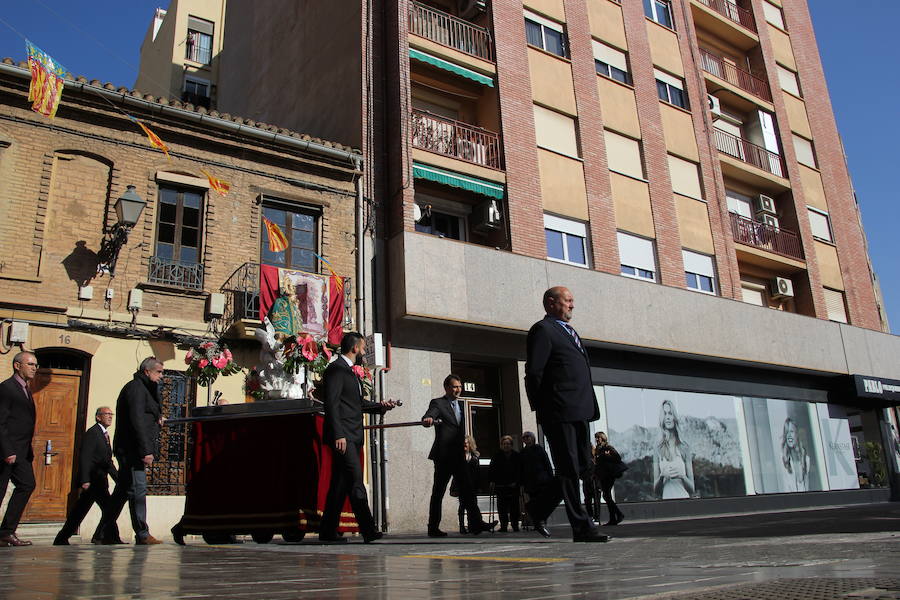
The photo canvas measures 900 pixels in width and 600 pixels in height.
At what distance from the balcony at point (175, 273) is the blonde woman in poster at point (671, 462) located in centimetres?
1132

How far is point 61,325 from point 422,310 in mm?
6525

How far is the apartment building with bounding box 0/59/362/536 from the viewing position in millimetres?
13125

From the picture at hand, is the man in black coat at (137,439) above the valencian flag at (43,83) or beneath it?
beneath

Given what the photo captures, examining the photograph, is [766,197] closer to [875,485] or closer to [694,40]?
[694,40]

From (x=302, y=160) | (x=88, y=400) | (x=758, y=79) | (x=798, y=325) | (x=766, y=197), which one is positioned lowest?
(x=88, y=400)

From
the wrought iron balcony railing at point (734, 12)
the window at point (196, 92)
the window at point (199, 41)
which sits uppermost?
the window at point (199, 41)

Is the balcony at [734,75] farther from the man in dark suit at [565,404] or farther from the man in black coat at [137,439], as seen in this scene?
the man in black coat at [137,439]

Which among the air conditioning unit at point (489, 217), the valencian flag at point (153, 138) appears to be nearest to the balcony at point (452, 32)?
the air conditioning unit at point (489, 217)

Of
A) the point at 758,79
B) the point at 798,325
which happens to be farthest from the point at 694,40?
the point at 798,325

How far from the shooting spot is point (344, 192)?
17172 millimetres

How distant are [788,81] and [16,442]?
93.2ft

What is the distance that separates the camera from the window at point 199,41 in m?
Answer: 30.5

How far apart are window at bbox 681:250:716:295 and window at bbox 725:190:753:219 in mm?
3278

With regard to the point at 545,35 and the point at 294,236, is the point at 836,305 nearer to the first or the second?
the point at 545,35
